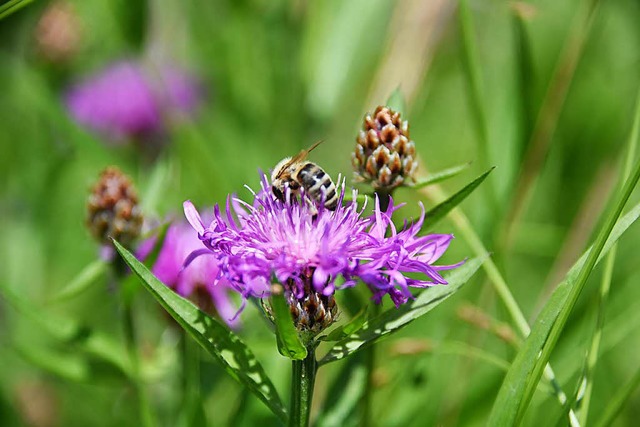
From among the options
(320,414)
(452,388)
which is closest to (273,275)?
(320,414)

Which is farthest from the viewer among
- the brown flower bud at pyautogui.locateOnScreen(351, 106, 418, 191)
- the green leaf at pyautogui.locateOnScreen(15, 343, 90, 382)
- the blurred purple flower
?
the blurred purple flower

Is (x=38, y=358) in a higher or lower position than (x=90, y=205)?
lower

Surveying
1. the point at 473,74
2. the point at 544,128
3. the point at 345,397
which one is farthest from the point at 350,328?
the point at 544,128

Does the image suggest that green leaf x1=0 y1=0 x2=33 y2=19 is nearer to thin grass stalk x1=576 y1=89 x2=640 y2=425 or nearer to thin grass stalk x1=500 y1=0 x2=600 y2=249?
thin grass stalk x1=576 y1=89 x2=640 y2=425

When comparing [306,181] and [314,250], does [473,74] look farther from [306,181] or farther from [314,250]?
[314,250]

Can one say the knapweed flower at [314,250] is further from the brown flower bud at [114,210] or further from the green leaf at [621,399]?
the brown flower bud at [114,210]

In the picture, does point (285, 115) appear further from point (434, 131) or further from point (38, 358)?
point (38, 358)

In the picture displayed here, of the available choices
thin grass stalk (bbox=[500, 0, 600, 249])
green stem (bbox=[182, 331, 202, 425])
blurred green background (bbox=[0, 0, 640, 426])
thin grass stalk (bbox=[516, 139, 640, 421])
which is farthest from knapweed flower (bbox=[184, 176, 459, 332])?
thin grass stalk (bbox=[500, 0, 600, 249])
